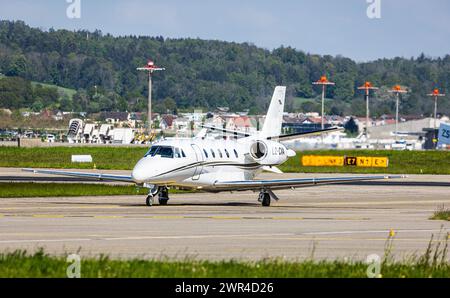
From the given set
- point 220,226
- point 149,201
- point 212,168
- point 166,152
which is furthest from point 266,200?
point 220,226

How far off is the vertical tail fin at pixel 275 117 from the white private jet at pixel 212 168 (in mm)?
297

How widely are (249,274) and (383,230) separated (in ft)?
41.4

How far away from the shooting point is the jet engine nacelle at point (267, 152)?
4712 centimetres

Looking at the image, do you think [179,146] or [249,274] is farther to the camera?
[179,146]

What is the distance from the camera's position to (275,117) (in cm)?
4994

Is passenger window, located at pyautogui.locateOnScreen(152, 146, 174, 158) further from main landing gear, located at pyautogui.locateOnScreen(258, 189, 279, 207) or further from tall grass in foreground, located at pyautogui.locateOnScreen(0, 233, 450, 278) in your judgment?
tall grass in foreground, located at pyautogui.locateOnScreen(0, 233, 450, 278)

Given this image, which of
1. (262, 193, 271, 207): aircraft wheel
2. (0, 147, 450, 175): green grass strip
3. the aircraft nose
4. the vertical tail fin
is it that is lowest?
(0, 147, 450, 175): green grass strip

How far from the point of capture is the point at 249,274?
19.2 metres

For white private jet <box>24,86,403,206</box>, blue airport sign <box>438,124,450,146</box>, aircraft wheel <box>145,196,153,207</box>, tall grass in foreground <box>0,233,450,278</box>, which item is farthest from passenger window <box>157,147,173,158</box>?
blue airport sign <box>438,124,450,146</box>

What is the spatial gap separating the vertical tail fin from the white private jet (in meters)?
0.30

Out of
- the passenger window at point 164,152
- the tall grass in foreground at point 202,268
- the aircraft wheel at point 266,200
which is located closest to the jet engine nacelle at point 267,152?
the aircraft wheel at point 266,200

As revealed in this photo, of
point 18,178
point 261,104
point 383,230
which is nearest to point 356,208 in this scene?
point 383,230

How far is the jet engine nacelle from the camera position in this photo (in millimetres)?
47125

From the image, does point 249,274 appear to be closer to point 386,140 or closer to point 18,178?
point 18,178
